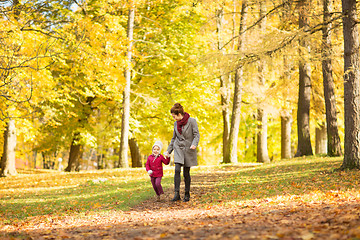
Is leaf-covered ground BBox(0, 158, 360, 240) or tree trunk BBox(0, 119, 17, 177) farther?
tree trunk BBox(0, 119, 17, 177)

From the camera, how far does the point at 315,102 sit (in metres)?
19.9

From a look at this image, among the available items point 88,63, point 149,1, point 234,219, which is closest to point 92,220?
point 234,219

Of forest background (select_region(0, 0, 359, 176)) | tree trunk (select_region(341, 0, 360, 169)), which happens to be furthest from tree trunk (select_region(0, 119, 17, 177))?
tree trunk (select_region(341, 0, 360, 169))

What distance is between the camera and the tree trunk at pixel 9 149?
61.3 ft

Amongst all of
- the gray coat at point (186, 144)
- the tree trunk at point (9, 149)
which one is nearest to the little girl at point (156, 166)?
the gray coat at point (186, 144)

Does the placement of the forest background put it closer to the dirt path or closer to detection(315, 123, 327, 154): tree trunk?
detection(315, 123, 327, 154): tree trunk

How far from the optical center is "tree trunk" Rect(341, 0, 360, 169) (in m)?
9.42

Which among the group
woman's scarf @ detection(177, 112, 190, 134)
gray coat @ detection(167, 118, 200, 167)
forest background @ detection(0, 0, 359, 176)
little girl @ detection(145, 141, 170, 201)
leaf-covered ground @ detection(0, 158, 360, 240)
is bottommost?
leaf-covered ground @ detection(0, 158, 360, 240)

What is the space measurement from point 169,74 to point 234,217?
57.1 ft

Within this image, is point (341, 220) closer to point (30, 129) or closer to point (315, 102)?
point (315, 102)

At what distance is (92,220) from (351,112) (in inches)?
286

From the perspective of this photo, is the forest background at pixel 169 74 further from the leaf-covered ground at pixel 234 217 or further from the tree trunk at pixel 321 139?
the leaf-covered ground at pixel 234 217

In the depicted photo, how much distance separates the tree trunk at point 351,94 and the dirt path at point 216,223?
4.23 metres

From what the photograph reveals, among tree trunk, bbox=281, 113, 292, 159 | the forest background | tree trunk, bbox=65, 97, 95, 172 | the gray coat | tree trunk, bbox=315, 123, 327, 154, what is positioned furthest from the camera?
tree trunk, bbox=281, 113, 292, 159
